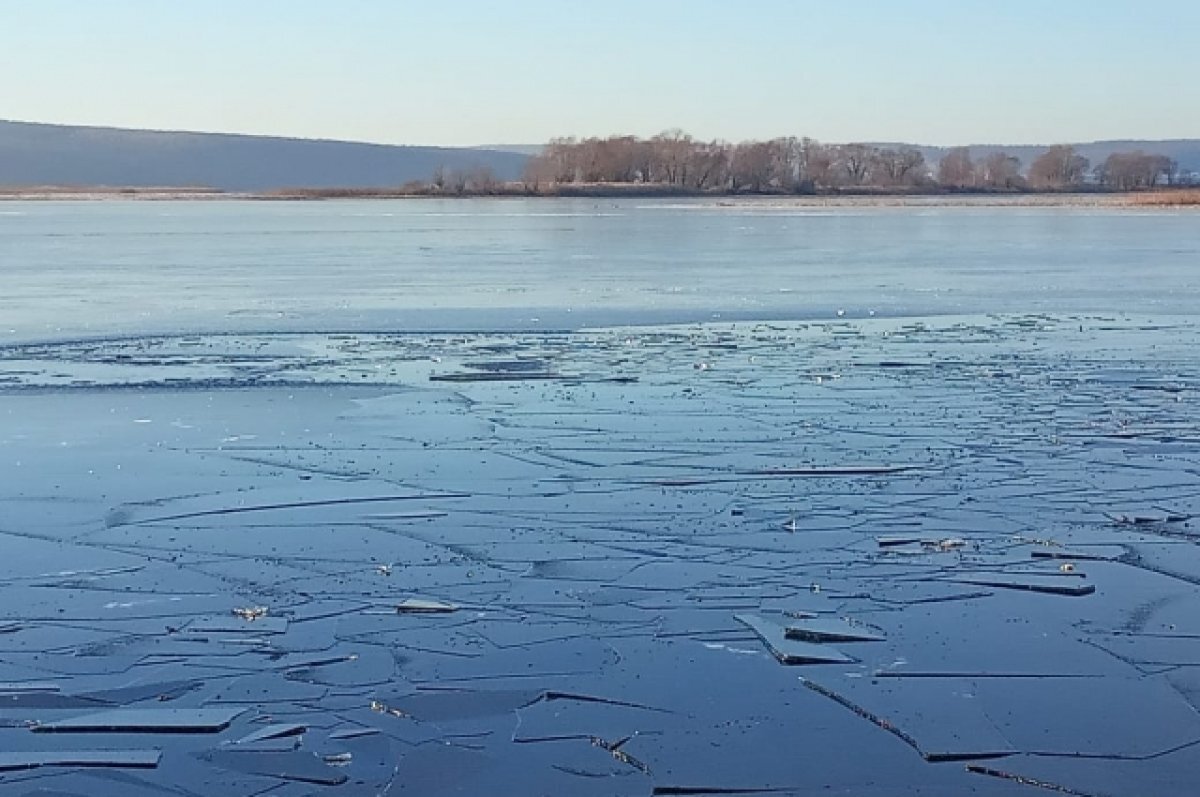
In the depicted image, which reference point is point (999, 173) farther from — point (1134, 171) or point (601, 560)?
point (601, 560)

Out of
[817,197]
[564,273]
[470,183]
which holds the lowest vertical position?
[817,197]

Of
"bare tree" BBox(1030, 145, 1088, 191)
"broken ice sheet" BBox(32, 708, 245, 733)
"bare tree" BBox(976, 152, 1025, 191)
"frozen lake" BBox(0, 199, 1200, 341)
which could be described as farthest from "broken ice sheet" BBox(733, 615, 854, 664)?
"bare tree" BBox(1030, 145, 1088, 191)

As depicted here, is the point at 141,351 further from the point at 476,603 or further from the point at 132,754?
the point at 132,754

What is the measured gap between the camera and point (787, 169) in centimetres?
10250

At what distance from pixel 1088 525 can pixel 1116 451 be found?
206 cm

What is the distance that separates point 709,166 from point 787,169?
505cm

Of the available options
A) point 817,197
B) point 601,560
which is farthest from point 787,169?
point 601,560

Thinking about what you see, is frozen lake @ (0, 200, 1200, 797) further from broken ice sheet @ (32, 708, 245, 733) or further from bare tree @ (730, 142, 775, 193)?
bare tree @ (730, 142, 775, 193)

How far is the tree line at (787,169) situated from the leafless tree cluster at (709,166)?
64mm

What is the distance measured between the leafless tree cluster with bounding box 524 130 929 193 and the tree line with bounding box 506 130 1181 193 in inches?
2.5

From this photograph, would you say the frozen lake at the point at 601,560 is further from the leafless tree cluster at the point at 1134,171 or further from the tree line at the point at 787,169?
the leafless tree cluster at the point at 1134,171

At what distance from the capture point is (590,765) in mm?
5031

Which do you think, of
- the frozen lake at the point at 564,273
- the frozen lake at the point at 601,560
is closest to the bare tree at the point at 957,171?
the frozen lake at the point at 564,273

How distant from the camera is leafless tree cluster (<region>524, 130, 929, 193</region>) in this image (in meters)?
100
